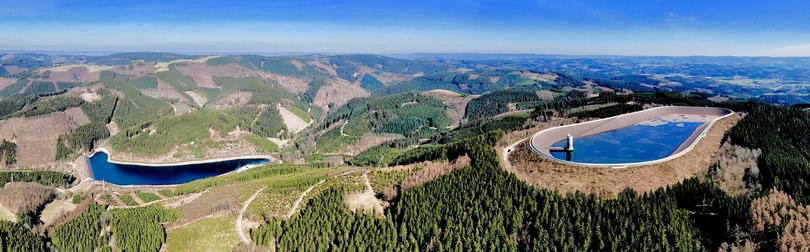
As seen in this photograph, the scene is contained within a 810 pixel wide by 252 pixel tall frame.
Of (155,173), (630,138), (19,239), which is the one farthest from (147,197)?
(630,138)

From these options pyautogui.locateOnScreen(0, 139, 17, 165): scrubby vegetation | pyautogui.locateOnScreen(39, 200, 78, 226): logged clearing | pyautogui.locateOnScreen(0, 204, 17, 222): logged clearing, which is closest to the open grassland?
→ pyautogui.locateOnScreen(39, 200, 78, 226): logged clearing

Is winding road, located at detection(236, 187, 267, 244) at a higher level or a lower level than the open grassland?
higher

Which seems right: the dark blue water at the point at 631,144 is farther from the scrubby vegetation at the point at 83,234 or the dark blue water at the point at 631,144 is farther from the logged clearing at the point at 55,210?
the logged clearing at the point at 55,210

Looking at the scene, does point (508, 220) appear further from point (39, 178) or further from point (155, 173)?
point (155, 173)

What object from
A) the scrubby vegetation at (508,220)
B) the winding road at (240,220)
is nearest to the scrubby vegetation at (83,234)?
the winding road at (240,220)

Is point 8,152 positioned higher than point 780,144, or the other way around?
point 780,144

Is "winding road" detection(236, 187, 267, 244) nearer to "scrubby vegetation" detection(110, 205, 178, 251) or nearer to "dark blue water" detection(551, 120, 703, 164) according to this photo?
"scrubby vegetation" detection(110, 205, 178, 251)

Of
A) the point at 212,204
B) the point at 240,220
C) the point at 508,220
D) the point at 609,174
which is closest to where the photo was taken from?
the point at 508,220
